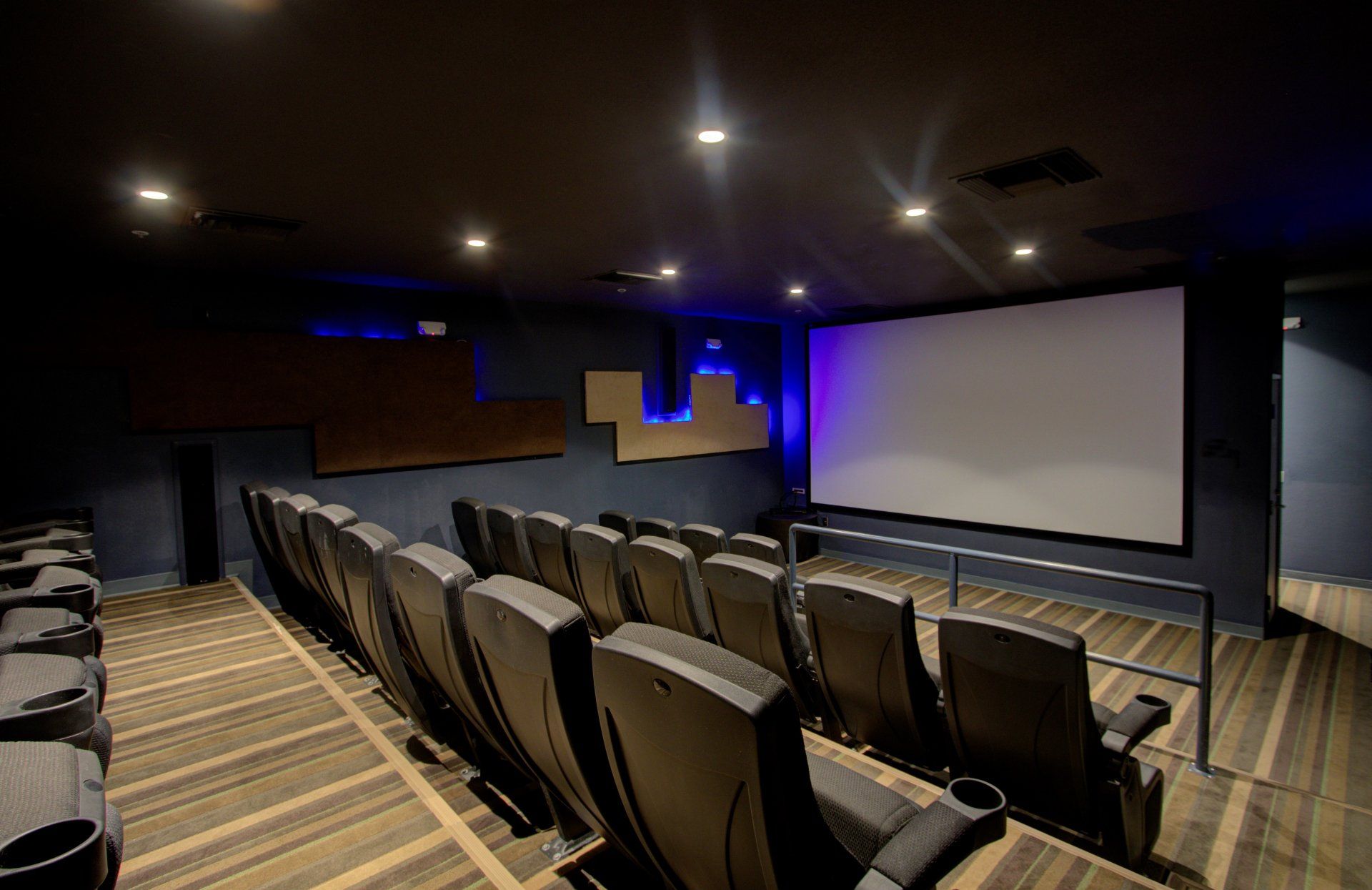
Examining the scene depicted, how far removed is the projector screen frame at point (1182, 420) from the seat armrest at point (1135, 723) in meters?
4.11

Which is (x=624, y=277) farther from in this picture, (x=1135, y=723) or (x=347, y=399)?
(x=1135, y=723)

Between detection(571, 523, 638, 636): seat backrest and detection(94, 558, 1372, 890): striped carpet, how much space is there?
1.13 meters

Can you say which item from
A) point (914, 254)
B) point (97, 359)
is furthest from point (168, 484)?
point (914, 254)

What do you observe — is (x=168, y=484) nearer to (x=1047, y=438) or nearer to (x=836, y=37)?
(x=836, y=37)

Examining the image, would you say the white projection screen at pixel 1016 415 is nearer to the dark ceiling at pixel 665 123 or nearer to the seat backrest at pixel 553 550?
the dark ceiling at pixel 665 123

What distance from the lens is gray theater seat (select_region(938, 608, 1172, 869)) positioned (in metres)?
1.96

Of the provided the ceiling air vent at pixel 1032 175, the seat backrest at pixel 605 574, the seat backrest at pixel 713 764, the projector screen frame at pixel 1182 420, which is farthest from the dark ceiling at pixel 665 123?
the seat backrest at pixel 605 574

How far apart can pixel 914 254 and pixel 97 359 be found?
5423mm

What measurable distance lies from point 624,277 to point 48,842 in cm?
467

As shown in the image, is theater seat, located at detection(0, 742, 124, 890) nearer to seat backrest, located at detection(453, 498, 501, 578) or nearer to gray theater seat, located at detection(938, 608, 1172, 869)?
gray theater seat, located at detection(938, 608, 1172, 869)

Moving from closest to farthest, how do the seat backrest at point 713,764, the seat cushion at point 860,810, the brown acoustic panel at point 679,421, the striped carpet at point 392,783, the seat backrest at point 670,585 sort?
the seat backrest at point 713,764 → the seat cushion at point 860,810 → the striped carpet at point 392,783 → the seat backrest at point 670,585 → the brown acoustic panel at point 679,421

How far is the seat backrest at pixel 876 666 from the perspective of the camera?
2.29 m

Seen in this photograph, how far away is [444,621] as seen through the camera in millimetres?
1811

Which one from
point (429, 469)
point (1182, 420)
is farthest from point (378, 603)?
A: point (1182, 420)
